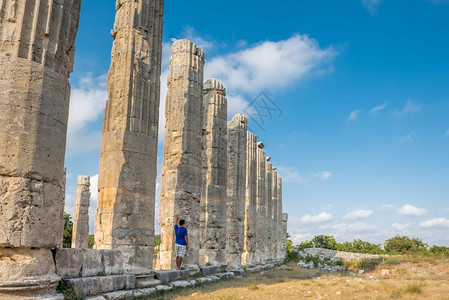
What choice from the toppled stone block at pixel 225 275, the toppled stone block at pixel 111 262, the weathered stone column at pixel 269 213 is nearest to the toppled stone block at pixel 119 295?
the toppled stone block at pixel 111 262

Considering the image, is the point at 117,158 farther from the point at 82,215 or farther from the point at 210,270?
the point at 82,215

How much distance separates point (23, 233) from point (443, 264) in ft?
71.8

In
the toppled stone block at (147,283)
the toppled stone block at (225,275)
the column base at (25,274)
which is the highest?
the column base at (25,274)

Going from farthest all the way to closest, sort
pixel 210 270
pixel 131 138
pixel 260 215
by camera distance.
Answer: pixel 260 215, pixel 210 270, pixel 131 138

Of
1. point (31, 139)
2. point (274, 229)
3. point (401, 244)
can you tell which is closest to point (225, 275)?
point (31, 139)

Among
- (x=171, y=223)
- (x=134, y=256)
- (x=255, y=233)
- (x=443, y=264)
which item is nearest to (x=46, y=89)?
(x=134, y=256)

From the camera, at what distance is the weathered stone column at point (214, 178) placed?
16.1 m

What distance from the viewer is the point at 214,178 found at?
55.4 feet

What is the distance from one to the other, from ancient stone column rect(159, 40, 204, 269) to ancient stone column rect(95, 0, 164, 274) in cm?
281

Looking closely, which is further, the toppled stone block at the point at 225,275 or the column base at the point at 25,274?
the toppled stone block at the point at 225,275

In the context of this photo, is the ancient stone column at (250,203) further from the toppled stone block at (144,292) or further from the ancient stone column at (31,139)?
the ancient stone column at (31,139)

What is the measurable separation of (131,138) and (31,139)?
440cm

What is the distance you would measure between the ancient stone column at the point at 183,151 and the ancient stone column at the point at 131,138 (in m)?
2.81

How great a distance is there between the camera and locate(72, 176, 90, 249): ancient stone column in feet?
74.5
